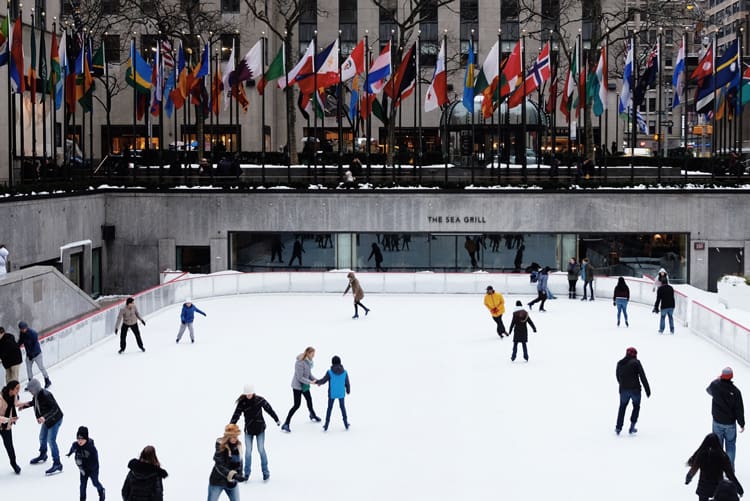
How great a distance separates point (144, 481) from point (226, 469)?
0.96 metres

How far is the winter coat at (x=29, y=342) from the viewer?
1612cm

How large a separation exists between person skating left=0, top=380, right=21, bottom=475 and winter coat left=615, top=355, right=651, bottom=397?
325 inches

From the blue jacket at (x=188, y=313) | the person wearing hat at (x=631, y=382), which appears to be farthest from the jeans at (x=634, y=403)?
the blue jacket at (x=188, y=313)

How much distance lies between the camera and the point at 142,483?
9.26 meters

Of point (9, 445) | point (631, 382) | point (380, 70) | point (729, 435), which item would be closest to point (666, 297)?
point (631, 382)

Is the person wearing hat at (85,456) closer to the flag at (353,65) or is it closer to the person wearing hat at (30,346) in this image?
the person wearing hat at (30,346)

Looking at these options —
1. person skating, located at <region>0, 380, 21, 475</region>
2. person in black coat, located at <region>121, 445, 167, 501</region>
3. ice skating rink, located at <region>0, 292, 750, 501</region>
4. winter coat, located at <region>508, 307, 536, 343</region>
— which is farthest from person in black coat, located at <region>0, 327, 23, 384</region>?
winter coat, located at <region>508, 307, 536, 343</region>

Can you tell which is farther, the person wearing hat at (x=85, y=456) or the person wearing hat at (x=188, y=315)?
the person wearing hat at (x=188, y=315)

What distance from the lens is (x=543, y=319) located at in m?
25.4

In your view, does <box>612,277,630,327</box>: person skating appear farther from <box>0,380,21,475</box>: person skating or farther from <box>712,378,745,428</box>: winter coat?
<box>0,380,21,475</box>: person skating

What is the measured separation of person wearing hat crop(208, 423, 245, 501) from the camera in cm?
989

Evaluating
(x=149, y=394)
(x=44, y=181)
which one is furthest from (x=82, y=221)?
(x=149, y=394)

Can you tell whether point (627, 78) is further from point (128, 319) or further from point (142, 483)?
point (142, 483)

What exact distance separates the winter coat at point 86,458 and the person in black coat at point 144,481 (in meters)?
1.66
